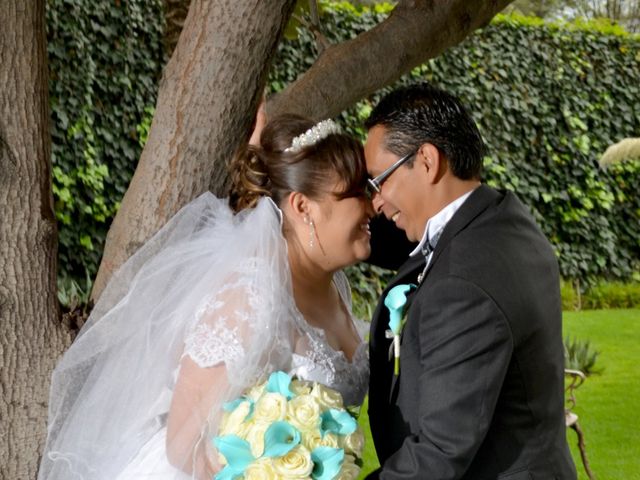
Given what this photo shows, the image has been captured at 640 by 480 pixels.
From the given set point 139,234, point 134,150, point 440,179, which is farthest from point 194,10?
point 134,150

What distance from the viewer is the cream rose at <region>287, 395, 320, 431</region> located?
7.06ft

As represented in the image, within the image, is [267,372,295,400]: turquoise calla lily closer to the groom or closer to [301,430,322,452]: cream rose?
[301,430,322,452]: cream rose

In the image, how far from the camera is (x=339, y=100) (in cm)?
308

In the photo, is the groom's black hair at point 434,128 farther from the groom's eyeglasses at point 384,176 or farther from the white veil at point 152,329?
the white veil at point 152,329

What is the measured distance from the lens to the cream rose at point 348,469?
219 centimetres

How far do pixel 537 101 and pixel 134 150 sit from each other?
484cm

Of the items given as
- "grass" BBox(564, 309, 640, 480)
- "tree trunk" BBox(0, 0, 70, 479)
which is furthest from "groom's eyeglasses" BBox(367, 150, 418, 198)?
"grass" BBox(564, 309, 640, 480)

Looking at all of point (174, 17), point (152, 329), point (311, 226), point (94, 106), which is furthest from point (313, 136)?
point (94, 106)

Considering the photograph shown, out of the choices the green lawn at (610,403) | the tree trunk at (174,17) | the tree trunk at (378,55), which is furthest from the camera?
the green lawn at (610,403)

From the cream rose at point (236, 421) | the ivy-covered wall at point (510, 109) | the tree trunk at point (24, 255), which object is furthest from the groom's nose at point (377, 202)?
the ivy-covered wall at point (510, 109)

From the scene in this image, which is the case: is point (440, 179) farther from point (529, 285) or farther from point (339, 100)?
point (339, 100)

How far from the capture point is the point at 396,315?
92.7 inches

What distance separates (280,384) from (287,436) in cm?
15

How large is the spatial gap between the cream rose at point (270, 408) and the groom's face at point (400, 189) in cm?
57
